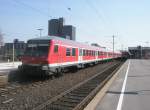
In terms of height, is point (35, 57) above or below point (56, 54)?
below

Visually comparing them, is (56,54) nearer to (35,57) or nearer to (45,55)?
(45,55)

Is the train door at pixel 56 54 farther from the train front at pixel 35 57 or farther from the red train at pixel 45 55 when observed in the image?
the train front at pixel 35 57

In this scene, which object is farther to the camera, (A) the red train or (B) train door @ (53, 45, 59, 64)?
(B) train door @ (53, 45, 59, 64)

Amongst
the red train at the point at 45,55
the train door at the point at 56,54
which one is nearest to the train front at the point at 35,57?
the red train at the point at 45,55

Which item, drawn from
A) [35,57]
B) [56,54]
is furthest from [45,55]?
[56,54]

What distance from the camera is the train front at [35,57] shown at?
19141mm

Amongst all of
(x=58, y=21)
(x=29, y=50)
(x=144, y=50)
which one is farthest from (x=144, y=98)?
(x=144, y=50)

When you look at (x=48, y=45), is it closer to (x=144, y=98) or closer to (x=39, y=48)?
(x=39, y=48)

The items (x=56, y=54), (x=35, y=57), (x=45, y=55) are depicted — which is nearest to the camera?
(x=45, y=55)

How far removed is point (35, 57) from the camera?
19609mm

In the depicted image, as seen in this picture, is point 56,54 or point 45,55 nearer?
point 45,55

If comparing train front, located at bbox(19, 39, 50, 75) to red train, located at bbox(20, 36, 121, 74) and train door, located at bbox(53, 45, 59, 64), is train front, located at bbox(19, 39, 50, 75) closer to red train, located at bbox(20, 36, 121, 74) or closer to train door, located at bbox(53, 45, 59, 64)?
red train, located at bbox(20, 36, 121, 74)

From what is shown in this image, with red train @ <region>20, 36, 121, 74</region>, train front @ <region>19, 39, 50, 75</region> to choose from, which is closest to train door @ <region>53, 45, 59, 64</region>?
red train @ <region>20, 36, 121, 74</region>

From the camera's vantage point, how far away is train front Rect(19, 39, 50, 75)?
19.1m
